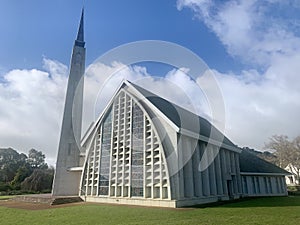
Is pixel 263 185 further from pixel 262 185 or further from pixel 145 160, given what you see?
pixel 145 160

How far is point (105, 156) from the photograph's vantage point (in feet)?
63.3

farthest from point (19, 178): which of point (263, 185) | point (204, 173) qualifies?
point (263, 185)

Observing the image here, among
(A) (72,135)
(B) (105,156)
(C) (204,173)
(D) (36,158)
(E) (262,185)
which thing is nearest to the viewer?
(C) (204,173)

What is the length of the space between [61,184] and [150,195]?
1082 centimetres

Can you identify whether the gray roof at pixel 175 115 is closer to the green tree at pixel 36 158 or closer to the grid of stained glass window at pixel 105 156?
the grid of stained glass window at pixel 105 156

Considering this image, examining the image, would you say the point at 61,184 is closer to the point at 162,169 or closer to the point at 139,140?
the point at 139,140

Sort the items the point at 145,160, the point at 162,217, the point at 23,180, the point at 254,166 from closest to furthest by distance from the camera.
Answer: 1. the point at 162,217
2. the point at 145,160
3. the point at 254,166
4. the point at 23,180

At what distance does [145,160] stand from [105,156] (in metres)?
4.39

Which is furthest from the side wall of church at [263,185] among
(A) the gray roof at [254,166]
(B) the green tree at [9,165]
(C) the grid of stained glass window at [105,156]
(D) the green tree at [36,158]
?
(D) the green tree at [36,158]

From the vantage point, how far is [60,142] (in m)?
23.5

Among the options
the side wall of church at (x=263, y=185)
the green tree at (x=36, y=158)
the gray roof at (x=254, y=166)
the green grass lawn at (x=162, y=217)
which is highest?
the green tree at (x=36, y=158)

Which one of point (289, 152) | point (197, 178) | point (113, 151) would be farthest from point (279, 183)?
point (113, 151)

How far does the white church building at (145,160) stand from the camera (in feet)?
51.5

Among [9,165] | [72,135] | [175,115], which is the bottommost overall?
[9,165]
